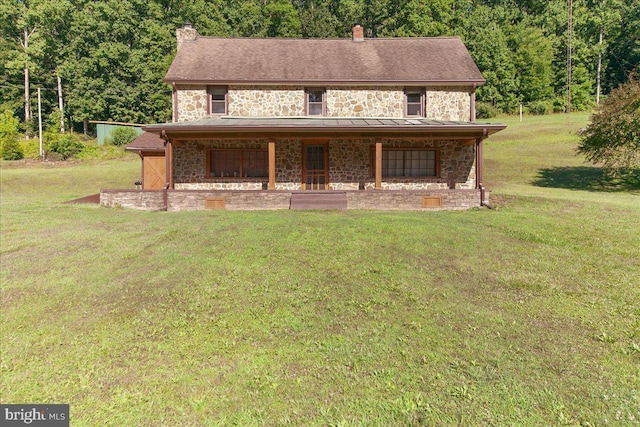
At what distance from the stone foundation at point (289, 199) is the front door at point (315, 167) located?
2.97m

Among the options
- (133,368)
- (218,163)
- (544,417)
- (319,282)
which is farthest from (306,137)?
(544,417)

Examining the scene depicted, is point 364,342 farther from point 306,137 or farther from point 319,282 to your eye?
point 306,137

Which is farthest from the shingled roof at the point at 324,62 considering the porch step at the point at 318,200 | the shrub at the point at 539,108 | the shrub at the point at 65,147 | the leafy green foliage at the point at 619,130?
the shrub at the point at 539,108

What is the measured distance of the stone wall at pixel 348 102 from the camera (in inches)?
645

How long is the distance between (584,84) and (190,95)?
177 feet

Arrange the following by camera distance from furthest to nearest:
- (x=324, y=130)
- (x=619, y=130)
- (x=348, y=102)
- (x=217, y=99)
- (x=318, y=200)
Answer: (x=619, y=130) < (x=348, y=102) < (x=217, y=99) < (x=324, y=130) < (x=318, y=200)

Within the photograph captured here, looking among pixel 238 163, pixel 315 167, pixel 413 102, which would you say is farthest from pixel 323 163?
pixel 413 102

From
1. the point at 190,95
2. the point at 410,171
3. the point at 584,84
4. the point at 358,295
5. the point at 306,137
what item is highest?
the point at 584,84

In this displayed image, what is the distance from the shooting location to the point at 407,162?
1631cm

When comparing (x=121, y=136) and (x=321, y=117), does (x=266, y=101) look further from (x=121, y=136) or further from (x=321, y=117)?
(x=121, y=136)

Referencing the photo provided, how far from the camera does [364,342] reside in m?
4.30

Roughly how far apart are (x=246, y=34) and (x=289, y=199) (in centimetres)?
4684

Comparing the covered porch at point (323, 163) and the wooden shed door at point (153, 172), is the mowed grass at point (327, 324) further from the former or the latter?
the wooden shed door at point (153, 172)

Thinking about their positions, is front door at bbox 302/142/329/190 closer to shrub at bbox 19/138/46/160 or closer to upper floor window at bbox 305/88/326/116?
upper floor window at bbox 305/88/326/116
